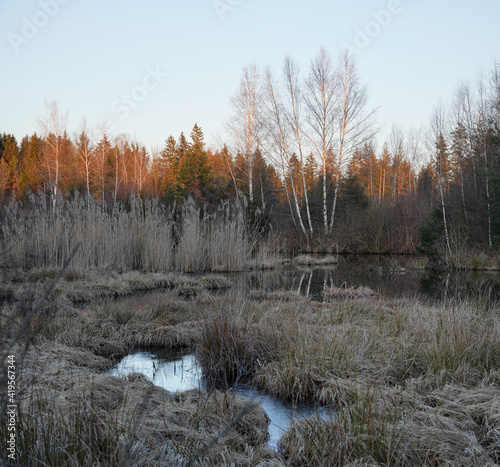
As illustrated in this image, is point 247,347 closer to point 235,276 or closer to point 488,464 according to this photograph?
point 488,464

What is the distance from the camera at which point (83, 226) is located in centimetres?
942

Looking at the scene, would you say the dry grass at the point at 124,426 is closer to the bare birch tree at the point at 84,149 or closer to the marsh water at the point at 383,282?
the marsh water at the point at 383,282

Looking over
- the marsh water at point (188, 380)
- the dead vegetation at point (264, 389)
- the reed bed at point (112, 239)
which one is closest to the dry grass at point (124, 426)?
the dead vegetation at point (264, 389)

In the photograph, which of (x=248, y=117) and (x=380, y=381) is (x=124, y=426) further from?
(x=248, y=117)

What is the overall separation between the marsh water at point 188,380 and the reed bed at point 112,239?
4827mm

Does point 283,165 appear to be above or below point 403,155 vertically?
below

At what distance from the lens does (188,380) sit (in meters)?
3.73

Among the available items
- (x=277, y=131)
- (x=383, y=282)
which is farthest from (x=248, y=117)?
(x=383, y=282)

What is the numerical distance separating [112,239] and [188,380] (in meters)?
6.90

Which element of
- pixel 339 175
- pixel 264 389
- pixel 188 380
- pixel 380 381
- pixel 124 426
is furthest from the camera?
pixel 339 175

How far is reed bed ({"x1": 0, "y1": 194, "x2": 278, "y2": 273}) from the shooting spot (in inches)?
353

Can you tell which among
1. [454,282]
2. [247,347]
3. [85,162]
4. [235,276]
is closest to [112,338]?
[247,347]

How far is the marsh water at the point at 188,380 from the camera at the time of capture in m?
2.95

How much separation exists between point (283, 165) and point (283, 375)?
1864 centimetres
